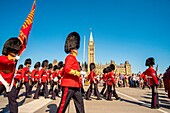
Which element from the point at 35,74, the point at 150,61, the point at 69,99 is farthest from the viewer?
the point at 35,74

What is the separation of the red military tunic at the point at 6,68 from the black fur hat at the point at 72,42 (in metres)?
1.60

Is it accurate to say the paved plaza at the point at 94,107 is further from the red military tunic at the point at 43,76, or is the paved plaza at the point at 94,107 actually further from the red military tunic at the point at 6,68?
the red military tunic at the point at 43,76

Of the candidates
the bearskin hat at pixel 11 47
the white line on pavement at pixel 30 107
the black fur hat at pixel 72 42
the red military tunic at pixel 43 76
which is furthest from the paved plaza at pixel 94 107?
the bearskin hat at pixel 11 47

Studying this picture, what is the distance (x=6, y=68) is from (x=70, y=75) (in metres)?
1.67

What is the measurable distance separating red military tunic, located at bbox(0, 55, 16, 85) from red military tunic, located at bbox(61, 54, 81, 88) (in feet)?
4.60

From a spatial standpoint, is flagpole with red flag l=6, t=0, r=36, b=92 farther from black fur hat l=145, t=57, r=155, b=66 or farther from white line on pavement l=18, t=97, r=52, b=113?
black fur hat l=145, t=57, r=155, b=66

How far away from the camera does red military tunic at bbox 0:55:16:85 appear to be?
210 inches

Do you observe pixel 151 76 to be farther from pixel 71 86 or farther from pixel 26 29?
pixel 26 29

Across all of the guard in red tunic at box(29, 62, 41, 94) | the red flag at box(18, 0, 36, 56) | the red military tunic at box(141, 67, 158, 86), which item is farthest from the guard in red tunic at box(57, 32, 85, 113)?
the guard in red tunic at box(29, 62, 41, 94)

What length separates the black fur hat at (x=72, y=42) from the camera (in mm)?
6107

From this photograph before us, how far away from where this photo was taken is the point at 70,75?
17.9 feet

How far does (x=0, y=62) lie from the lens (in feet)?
17.4

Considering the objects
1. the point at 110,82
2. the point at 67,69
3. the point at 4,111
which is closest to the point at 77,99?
the point at 67,69

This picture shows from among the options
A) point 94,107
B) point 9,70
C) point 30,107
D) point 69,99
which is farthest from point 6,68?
point 94,107
